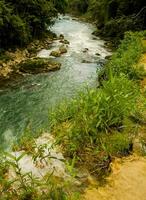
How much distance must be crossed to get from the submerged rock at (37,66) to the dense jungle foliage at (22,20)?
246 cm

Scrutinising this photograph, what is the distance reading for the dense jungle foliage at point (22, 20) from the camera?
2006 centimetres

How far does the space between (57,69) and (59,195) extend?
14.2 meters

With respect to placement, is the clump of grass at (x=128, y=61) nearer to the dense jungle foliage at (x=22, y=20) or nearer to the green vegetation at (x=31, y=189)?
the green vegetation at (x=31, y=189)

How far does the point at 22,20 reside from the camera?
22.5 meters

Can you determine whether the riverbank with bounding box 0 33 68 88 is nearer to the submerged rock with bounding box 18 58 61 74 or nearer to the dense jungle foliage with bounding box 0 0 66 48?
the submerged rock with bounding box 18 58 61 74

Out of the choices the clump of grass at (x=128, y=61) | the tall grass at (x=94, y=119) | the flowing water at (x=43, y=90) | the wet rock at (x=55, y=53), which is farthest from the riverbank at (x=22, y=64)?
the tall grass at (x=94, y=119)

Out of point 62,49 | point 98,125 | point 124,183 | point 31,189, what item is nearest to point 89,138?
point 98,125

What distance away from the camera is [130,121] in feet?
21.2

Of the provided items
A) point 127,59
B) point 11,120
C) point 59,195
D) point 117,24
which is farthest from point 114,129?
point 117,24

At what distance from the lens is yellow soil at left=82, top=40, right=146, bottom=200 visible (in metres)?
4.54

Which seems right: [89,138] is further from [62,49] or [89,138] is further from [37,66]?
[62,49]

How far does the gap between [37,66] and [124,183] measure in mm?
13829

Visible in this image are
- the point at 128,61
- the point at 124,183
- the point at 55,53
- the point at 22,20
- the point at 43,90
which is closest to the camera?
the point at 124,183

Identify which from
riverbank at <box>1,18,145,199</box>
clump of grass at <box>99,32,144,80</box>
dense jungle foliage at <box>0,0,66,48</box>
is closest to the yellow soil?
riverbank at <box>1,18,145,199</box>
